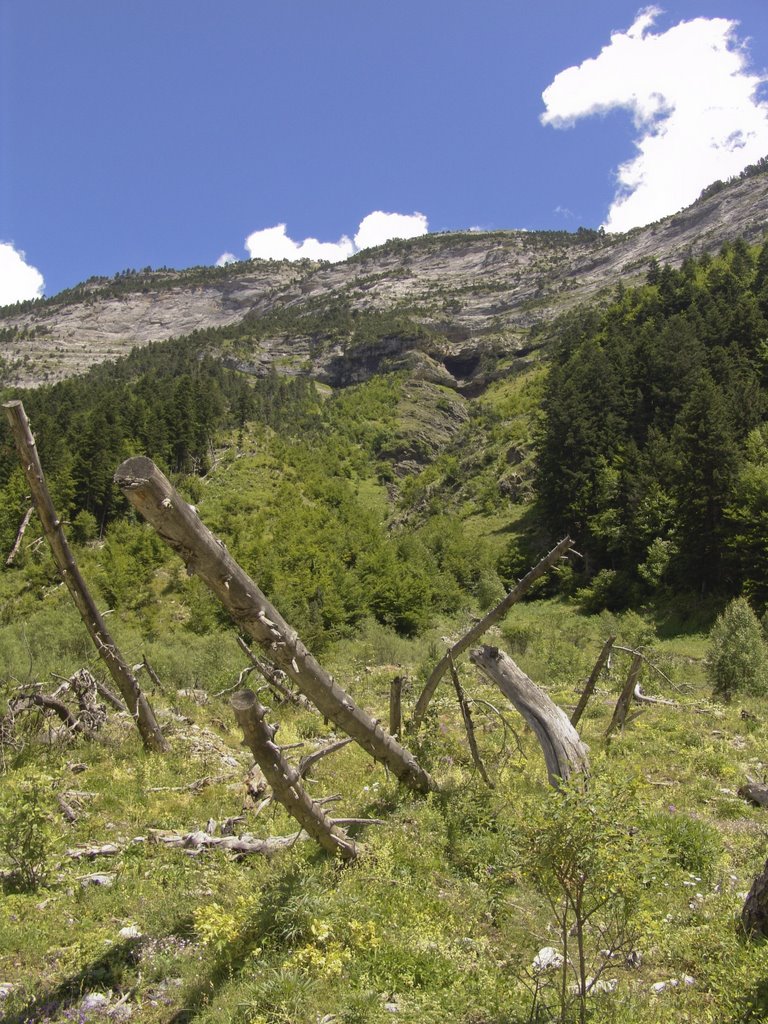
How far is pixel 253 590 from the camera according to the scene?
17.7 feet

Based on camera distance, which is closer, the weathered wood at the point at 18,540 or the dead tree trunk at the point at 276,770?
the dead tree trunk at the point at 276,770

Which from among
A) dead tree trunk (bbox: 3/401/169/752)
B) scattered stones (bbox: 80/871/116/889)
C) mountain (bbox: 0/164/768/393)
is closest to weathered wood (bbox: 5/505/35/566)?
dead tree trunk (bbox: 3/401/169/752)

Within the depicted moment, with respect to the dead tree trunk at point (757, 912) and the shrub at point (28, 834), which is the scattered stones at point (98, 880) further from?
the dead tree trunk at point (757, 912)

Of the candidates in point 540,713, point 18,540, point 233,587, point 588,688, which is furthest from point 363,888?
point 588,688

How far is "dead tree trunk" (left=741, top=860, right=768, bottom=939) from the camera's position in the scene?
4566mm

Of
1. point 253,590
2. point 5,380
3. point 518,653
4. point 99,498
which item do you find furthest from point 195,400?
point 5,380

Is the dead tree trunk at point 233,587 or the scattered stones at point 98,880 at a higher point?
the dead tree trunk at point 233,587

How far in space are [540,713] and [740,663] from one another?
1271 centimetres

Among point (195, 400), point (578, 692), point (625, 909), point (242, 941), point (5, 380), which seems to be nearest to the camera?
point (625, 909)

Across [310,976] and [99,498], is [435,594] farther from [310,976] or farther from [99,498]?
[310,976]

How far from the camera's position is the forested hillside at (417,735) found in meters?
4.17

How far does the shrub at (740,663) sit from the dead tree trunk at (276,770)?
15381 millimetres

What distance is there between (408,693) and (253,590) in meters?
13.7

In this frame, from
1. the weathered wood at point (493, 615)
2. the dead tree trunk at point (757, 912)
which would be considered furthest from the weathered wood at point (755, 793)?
the weathered wood at point (493, 615)
